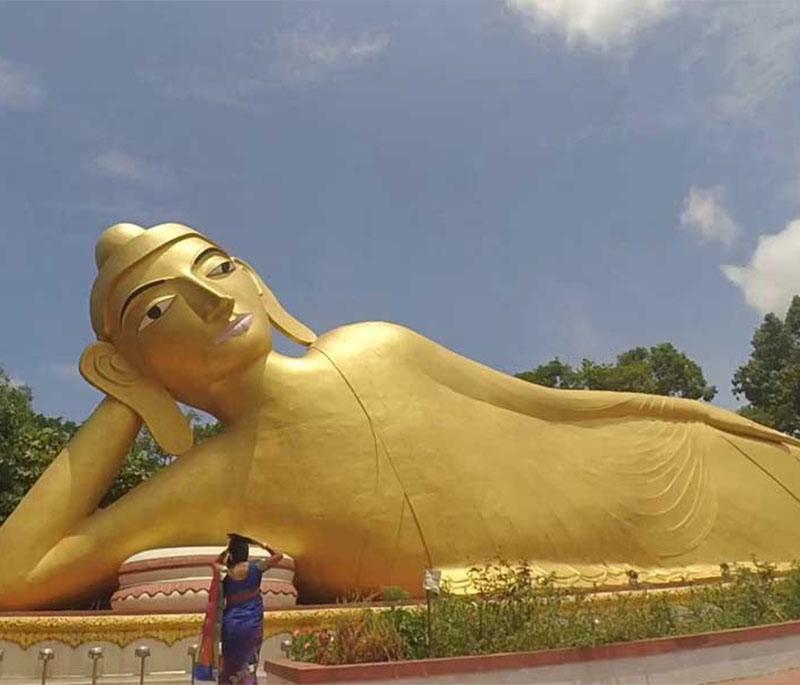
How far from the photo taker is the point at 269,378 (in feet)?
39.0

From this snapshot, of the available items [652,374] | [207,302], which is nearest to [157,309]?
[207,302]

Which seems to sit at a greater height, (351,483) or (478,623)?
(351,483)

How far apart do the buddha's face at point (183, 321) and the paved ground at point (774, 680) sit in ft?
23.6

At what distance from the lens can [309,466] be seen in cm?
1152

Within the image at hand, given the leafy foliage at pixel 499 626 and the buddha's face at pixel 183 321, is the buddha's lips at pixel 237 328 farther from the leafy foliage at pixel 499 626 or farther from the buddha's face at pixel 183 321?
the leafy foliage at pixel 499 626

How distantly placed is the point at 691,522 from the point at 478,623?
7805 mm

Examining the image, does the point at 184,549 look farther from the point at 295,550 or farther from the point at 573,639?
the point at 573,639

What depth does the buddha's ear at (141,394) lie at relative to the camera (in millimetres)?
11781

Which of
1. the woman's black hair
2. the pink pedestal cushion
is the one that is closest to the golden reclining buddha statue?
the pink pedestal cushion

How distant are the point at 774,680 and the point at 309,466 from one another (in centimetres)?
640

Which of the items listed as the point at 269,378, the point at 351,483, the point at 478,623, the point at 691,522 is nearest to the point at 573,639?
the point at 478,623

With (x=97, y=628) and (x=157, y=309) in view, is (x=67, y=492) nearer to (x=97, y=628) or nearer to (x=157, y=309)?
(x=97, y=628)

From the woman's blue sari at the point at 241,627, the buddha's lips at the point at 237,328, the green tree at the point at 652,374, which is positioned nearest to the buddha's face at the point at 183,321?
the buddha's lips at the point at 237,328

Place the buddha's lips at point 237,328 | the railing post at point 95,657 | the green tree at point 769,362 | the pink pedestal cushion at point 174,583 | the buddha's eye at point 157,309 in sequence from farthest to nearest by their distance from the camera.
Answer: the green tree at point 769,362 < the buddha's lips at point 237,328 < the buddha's eye at point 157,309 < the pink pedestal cushion at point 174,583 < the railing post at point 95,657
